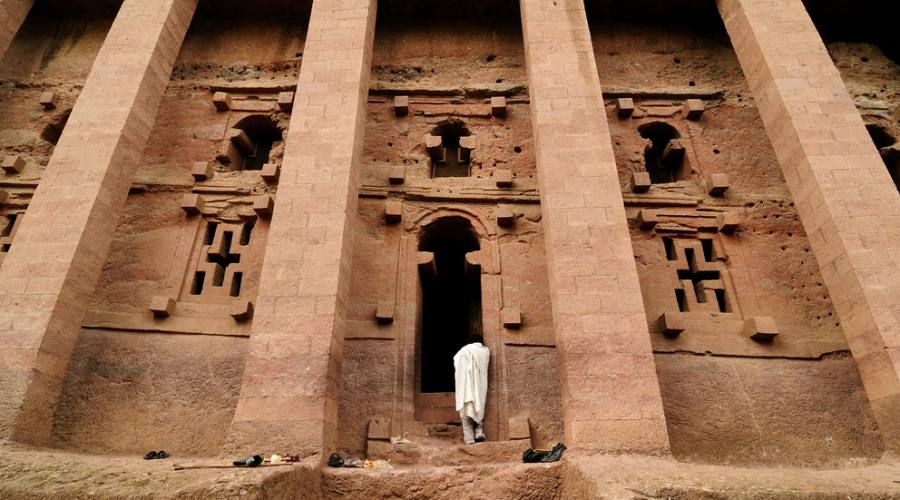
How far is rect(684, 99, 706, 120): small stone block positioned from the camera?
938cm

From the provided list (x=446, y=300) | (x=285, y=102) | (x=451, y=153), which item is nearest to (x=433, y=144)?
(x=451, y=153)

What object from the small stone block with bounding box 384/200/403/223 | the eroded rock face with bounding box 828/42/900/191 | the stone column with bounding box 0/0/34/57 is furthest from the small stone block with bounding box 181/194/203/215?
the eroded rock face with bounding box 828/42/900/191

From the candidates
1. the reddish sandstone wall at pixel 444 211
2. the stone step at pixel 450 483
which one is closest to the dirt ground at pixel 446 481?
the stone step at pixel 450 483

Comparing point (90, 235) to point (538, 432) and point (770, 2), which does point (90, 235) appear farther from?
point (770, 2)

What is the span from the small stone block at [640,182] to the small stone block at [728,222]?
1.10m


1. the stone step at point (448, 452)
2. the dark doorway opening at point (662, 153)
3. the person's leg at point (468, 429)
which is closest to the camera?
the stone step at point (448, 452)

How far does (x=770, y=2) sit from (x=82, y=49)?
11551 mm

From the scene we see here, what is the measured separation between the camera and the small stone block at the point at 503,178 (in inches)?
330

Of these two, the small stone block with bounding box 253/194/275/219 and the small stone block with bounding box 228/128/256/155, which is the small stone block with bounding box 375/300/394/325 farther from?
the small stone block with bounding box 228/128/256/155

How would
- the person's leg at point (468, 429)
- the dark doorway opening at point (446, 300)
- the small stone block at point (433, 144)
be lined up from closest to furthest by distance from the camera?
the person's leg at point (468, 429), the dark doorway opening at point (446, 300), the small stone block at point (433, 144)

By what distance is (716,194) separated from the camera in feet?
27.8

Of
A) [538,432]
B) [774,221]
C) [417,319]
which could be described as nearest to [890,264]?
[774,221]

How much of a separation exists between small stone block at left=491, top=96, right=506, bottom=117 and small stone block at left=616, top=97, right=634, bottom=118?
1887 millimetres

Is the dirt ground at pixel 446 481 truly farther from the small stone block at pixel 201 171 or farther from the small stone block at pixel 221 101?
the small stone block at pixel 221 101
